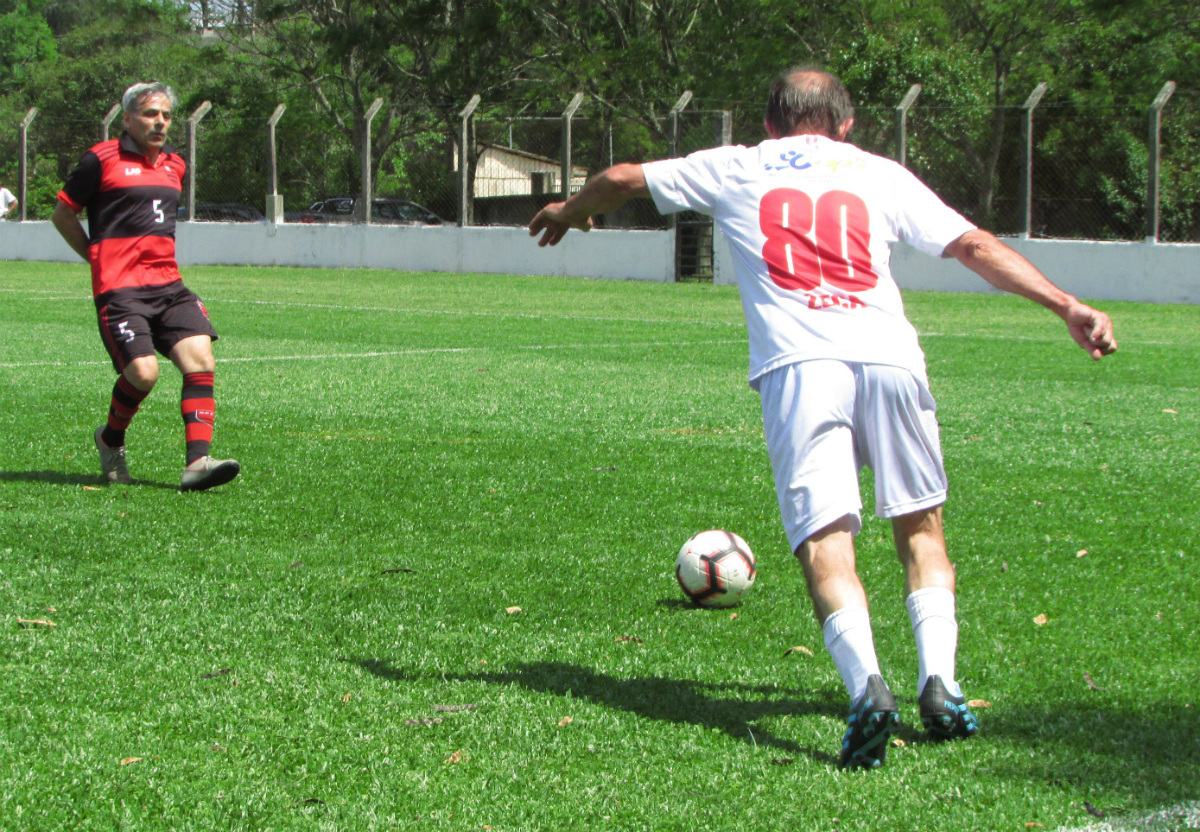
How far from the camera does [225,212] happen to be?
1248 inches

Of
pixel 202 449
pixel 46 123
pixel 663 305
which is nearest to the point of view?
pixel 202 449

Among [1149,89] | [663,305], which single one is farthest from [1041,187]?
[663,305]

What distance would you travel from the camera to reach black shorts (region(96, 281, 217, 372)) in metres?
6.48

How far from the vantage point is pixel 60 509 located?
5949 millimetres

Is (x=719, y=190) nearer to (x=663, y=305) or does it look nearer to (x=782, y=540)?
(x=782, y=540)

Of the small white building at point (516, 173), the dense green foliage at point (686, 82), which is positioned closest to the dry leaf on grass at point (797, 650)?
the dense green foliage at point (686, 82)

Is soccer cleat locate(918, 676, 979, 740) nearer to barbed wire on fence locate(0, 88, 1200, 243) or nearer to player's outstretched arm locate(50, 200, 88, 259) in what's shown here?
player's outstretched arm locate(50, 200, 88, 259)

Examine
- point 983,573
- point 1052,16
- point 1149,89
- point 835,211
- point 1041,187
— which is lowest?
point 983,573

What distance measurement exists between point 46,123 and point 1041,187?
27265 mm

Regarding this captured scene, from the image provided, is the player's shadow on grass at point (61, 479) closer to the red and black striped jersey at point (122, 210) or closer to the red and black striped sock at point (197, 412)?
the red and black striped sock at point (197, 412)

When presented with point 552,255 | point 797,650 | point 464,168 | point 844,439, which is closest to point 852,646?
point 844,439

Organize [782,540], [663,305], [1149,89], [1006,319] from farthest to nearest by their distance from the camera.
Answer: [1149,89], [663,305], [1006,319], [782,540]

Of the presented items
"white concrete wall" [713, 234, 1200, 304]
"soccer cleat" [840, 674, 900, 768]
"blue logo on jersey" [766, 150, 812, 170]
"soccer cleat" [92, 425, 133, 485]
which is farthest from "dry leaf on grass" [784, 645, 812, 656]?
"white concrete wall" [713, 234, 1200, 304]

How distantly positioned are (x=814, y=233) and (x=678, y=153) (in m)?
23.4
